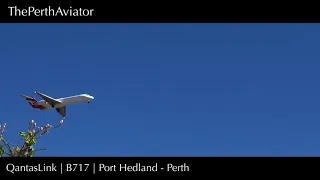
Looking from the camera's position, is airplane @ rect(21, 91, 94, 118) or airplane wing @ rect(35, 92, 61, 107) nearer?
airplane @ rect(21, 91, 94, 118)

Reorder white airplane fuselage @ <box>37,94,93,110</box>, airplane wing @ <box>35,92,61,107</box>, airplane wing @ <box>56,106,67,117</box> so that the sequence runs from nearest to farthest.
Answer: white airplane fuselage @ <box>37,94,93,110</box>
airplane wing @ <box>35,92,61,107</box>
airplane wing @ <box>56,106,67,117</box>

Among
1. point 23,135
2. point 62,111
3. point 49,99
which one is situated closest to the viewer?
point 23,135

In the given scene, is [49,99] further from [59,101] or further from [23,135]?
[23,135]

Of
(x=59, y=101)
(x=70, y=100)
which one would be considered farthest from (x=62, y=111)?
(x=70, y=100)

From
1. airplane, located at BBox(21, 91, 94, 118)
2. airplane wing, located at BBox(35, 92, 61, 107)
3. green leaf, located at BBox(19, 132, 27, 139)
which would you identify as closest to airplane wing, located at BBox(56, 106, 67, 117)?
airplane, located at BBox(21, 91, 94, 118)

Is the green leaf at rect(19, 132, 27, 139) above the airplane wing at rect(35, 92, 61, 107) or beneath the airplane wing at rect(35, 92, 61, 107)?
beneath

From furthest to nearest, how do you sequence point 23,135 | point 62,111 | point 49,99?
point 62,111, point 49,99, point 23,135

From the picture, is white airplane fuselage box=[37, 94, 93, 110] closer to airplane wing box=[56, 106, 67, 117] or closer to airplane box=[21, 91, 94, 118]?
airplane box=[21, 91, 94, 118]

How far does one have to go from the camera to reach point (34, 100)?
81625 mm

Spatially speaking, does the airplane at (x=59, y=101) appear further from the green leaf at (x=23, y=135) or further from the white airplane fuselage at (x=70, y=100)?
the green leaf at (x=23, y=135)
